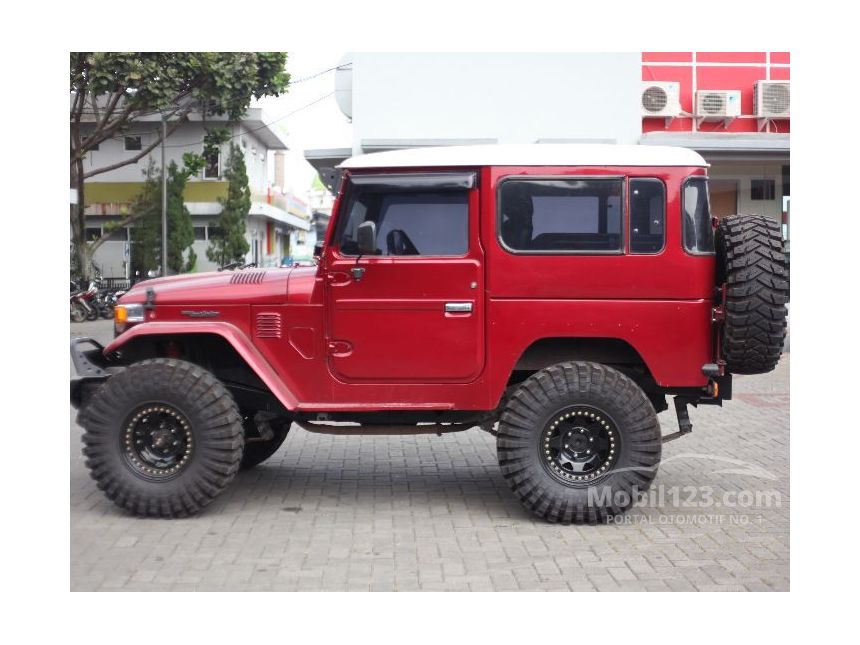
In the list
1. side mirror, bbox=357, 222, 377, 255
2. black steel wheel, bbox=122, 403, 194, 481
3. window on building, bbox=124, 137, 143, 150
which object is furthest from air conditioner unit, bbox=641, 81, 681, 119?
window on building, bbox=124, 137, 143, 150

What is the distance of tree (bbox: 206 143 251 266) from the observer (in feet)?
→ 124

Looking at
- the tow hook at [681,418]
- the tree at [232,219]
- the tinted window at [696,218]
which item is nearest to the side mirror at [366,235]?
the tinted window at [696,218]

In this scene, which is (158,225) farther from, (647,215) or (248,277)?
(647,215)

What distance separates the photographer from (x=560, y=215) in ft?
21.4

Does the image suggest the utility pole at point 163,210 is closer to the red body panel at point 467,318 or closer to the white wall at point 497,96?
the white wall at point 497,96

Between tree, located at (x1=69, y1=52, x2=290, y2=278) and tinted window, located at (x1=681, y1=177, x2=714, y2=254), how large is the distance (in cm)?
1672

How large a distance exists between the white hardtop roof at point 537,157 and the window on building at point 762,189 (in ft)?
49.6

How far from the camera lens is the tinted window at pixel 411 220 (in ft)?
21.5

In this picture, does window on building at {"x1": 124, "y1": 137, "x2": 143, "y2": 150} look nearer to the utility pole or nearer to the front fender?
the utility pole

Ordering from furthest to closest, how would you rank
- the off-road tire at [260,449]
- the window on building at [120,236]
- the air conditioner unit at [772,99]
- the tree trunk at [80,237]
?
the window on building at [120,236]
the tree trunk at [80,237]
the air conditioner unit at [772,99]
the off-road tire at [260,449]

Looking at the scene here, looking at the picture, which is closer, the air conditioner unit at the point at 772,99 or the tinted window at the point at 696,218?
the tinted window at the point at 696,218

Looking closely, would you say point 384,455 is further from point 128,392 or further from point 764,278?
point 764,278

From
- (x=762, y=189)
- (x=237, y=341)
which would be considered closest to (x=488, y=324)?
(x=237, y=341)

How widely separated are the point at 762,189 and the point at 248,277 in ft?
53.5
